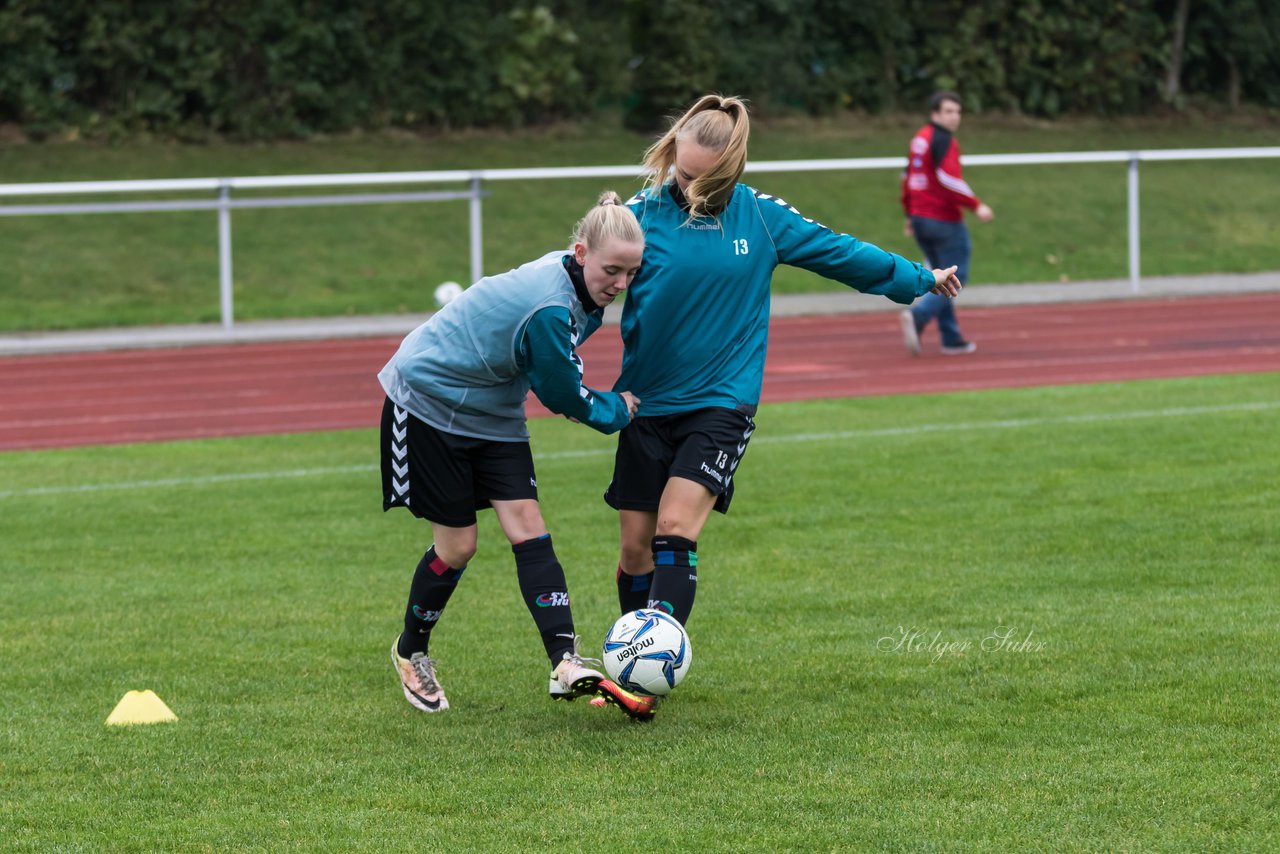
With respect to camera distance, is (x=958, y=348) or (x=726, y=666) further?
(x=958, y=348)

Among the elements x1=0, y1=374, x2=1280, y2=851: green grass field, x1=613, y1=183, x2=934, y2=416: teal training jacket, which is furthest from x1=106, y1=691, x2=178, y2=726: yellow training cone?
x1=613, y1=183, x2=934, y2=416: teal training jacket

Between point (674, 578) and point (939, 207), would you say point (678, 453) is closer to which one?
point (674, 578)

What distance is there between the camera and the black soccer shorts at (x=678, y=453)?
18.1 feet

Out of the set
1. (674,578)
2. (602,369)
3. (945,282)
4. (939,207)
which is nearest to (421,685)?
(674,578)

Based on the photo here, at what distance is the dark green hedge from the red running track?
9567 millimetres

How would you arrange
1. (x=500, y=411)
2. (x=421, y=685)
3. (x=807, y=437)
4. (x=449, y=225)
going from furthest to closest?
(x=449, y=225), (x=807, y=437), (x=421, y=685), (x=500, y=411)

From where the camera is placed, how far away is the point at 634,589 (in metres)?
5.94

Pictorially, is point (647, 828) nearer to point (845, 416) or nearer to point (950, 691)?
point (950, 691)

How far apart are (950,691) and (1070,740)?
2.03 feet

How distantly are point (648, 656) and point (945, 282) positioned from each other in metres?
1.58

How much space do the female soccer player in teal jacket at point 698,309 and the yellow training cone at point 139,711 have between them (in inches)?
60.2

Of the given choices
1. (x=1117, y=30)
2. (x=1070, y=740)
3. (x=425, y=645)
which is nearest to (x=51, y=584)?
(x=425, y=645)

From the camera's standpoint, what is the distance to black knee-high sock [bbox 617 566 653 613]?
593 cm

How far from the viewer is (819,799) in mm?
4602
